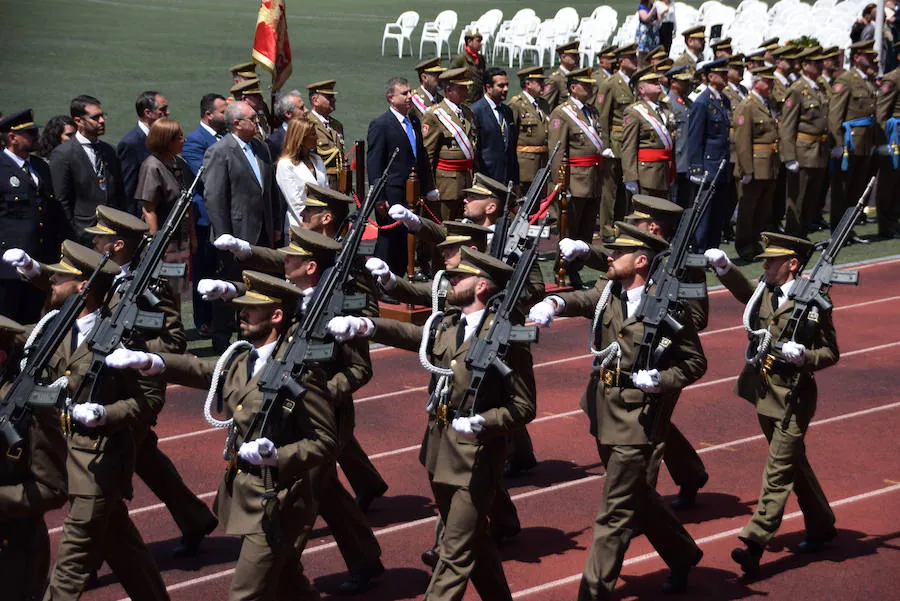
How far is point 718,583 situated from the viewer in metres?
7.77

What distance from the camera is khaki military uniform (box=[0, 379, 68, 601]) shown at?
5859 mm

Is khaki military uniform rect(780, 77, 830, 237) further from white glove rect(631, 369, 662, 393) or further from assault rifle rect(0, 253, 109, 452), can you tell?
assault rifle rect(0, 253, 109, 452)

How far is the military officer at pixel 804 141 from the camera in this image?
55.0ft

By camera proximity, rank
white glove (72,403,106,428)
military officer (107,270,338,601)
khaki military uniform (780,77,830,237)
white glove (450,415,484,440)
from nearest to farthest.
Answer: military officer (107,270,338,601) < white glove (72,403,106,428) < white glove (450,415,484,440) < khaki military uniform (780,77,830,237)

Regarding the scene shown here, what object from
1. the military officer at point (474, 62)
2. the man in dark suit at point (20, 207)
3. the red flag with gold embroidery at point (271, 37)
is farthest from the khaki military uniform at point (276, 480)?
the military officer at point (474, 62)

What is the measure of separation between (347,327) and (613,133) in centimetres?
1066

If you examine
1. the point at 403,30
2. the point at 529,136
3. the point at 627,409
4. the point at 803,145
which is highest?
the point at 627,409

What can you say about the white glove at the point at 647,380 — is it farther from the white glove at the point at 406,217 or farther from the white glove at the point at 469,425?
the white glove at the point at 406,217

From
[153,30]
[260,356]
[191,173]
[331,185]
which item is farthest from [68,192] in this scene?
[153,30]

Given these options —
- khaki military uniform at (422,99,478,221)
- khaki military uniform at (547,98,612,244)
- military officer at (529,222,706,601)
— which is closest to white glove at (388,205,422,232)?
military officer at (529,222,706,601)

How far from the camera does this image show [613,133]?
16641 mm

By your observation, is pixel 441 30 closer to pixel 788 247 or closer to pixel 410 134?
pixel 410 134

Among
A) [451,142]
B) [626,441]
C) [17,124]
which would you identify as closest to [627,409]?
[626,441]

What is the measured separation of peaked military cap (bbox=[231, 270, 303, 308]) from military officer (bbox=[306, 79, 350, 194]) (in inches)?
253
